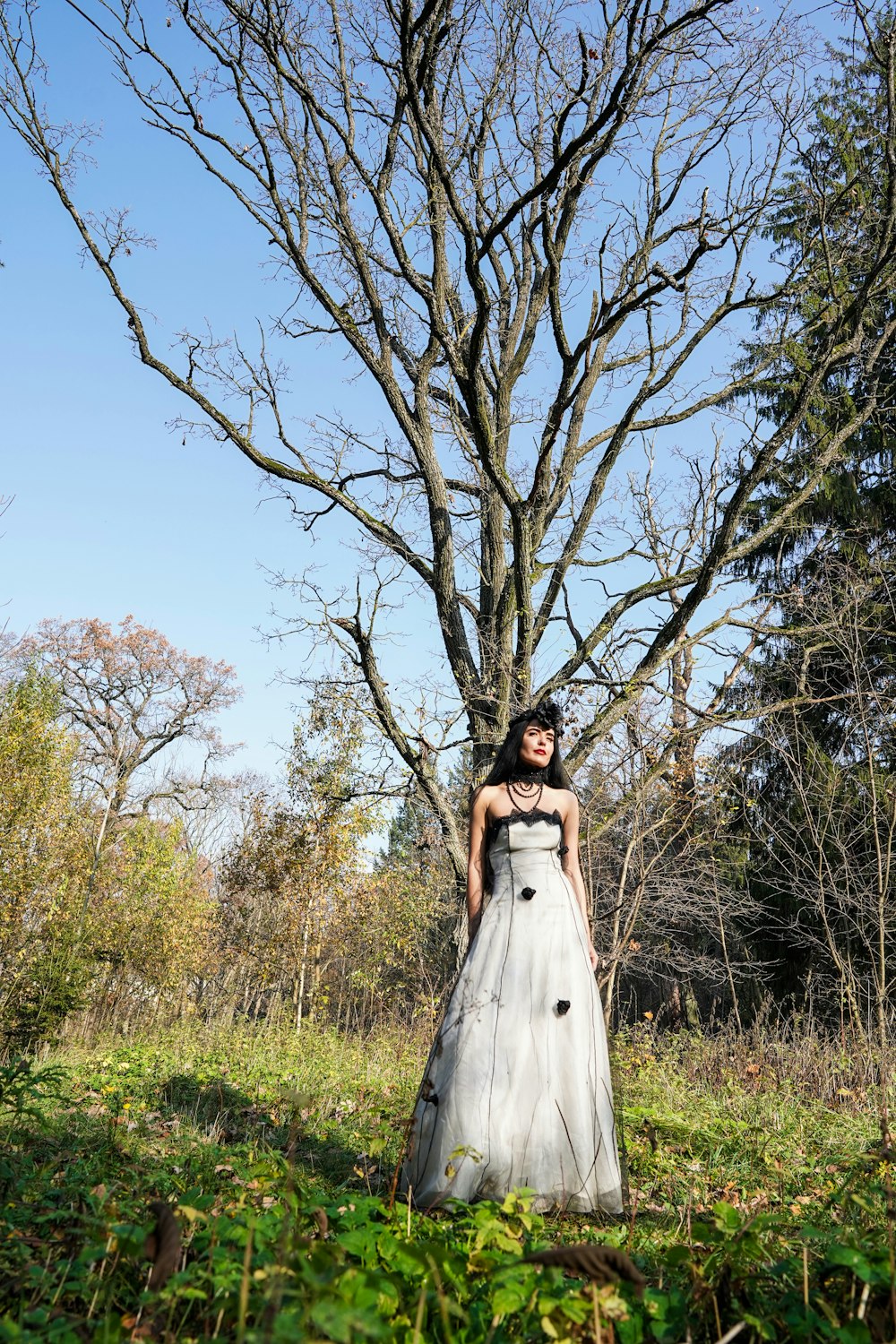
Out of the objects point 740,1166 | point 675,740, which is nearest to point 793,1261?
point 740,1166

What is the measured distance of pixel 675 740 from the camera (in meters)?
8.61

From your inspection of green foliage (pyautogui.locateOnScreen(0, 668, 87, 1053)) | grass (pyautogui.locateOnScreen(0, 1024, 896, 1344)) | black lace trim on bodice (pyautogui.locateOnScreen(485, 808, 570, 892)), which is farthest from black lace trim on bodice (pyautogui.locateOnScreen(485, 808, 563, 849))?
green foliage (pyautogui.locateOnScreen(0, 668, 87, 1053))

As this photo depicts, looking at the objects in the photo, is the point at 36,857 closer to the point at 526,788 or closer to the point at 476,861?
the point at 476,861

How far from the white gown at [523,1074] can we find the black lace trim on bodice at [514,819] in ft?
0.78

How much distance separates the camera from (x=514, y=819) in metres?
4.53

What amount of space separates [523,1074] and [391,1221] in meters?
1.31

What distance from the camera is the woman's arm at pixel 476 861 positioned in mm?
4469

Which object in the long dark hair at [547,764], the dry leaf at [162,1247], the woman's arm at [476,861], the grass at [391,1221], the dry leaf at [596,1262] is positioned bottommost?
the grass at [391,1221]

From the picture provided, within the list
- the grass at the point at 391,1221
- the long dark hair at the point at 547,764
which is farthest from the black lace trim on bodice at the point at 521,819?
the grass at the point at 391,1221

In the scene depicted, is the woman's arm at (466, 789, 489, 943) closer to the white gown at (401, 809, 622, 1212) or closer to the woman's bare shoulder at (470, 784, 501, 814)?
the woman's bare shoulder at (470, 784, 501, 814)

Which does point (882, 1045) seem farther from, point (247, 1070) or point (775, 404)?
point (775, 404)

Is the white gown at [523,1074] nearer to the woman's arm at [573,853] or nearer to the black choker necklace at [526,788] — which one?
the woman's arm at [573,853]

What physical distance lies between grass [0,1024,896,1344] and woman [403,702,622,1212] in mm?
224

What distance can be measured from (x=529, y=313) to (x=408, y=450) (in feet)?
8.59
